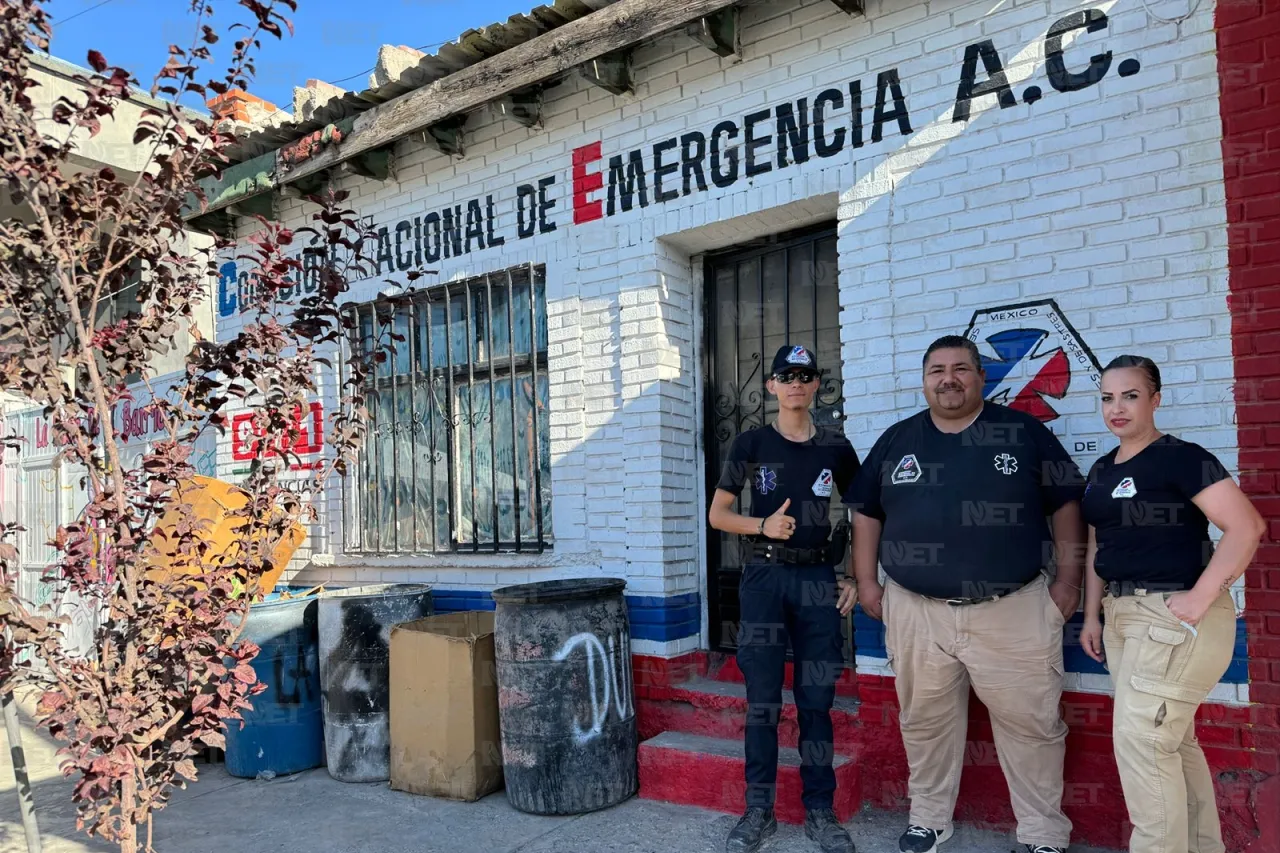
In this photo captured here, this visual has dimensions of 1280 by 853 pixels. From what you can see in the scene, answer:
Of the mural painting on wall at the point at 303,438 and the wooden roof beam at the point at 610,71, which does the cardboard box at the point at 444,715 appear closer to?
the mural painting on wall at the point at 303,438

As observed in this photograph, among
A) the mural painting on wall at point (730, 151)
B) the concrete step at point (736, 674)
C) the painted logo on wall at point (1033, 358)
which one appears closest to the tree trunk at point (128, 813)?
the mural painting on wall at point (730, 151)

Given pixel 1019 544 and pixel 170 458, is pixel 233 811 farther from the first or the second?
pixel 1019 544

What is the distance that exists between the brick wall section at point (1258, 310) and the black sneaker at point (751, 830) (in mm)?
1667

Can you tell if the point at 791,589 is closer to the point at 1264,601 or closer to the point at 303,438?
the point at 1264,601

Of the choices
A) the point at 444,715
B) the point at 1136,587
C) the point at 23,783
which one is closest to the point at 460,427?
the point at 444,715

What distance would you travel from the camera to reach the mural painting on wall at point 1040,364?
3531mm

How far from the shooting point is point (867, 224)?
4.07 m

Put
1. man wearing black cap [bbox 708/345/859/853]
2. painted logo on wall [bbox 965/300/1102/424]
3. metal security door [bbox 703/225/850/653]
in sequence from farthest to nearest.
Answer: metal security door [bbox 703/225/850/653] → man wearing black cap [bbox 708/345/859/853] → painted logo on wall [bbox 965/300/1102/424]

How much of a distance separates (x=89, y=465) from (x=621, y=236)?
9.28 ft

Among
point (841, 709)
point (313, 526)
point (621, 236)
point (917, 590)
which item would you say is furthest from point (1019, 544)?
point (313, 526)

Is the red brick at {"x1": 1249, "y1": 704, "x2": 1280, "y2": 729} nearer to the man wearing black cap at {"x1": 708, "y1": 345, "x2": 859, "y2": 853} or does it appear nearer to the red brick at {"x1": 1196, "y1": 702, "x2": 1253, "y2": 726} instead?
the red brick at {"x1": 1196, "y1": 702, "x2": 1253, "y2": 726}

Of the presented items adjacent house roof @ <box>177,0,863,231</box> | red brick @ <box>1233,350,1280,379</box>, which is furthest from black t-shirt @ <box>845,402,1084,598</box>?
adjacent house roof @ <box>177,0,863,231</box>

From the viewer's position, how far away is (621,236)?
193 inches

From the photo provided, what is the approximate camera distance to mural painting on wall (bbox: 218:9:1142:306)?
11.9ft
